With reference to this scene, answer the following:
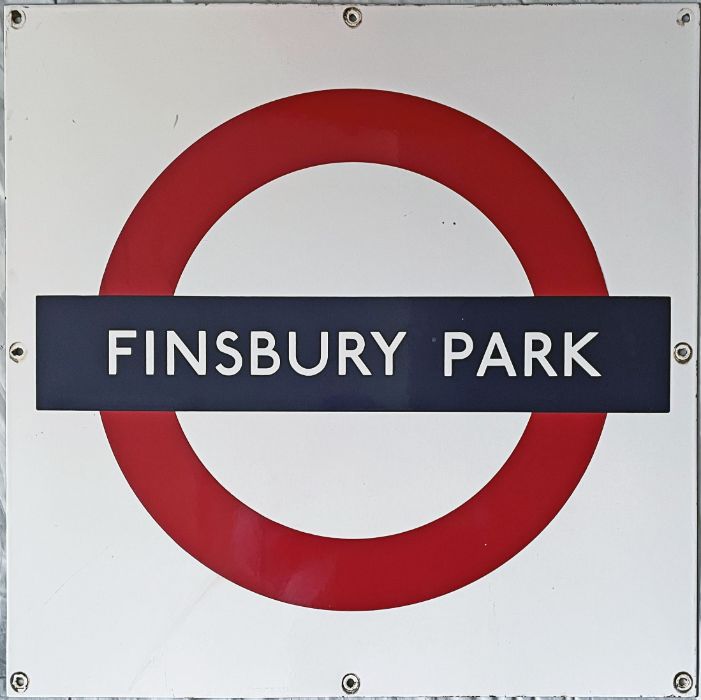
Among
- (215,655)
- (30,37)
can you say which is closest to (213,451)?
(215,655)

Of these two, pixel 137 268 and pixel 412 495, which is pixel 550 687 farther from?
pixel 137 268

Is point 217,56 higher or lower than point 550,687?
higher

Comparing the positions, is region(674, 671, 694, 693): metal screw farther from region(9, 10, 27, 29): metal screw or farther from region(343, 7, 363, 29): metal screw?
region(9, 10, 27, 29): metal screw

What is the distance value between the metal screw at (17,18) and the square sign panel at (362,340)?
4 centimetres

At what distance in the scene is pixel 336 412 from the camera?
27.5 inches

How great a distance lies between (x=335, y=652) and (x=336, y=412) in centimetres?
24

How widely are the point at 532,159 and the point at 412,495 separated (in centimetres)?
35

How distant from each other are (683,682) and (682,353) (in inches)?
12.9

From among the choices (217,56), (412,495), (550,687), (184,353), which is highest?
(217,56)

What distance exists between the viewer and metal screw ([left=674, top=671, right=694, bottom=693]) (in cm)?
71

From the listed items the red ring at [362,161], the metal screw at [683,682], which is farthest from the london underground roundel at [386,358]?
the metal screw at [683,682]

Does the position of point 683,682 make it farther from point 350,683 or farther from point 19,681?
point 19,681

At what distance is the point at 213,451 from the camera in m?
0.70

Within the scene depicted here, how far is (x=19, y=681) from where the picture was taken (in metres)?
0.71
